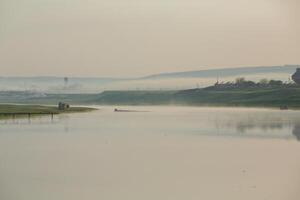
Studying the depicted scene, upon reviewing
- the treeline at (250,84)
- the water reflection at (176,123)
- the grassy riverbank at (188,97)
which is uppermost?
the treeline at (250,84)

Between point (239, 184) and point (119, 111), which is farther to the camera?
point (119, 111)

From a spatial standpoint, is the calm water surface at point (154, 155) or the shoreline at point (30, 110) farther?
the shoreline at point (30, 110)

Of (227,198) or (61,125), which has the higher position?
(61,125)

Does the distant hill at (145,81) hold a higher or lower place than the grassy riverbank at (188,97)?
higher

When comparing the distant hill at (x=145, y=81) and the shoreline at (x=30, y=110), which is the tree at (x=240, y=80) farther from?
the shoreline at (x=30, y=110)

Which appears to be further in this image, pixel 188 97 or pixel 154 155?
pixel 188 97

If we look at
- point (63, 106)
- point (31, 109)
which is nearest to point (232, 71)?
point (63, 106)

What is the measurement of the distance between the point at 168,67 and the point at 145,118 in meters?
0.24

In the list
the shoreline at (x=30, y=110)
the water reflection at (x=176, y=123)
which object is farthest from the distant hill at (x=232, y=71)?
the shoreline at (x=30, y=110)

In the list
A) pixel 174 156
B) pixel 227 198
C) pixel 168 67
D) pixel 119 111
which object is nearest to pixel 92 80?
pixel 119 111

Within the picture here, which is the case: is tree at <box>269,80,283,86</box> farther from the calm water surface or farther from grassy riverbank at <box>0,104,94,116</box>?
grassy riverbank at <box>0,104,94,116</box>

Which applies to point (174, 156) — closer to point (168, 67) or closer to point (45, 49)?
point (168, 67)

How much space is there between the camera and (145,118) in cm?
225

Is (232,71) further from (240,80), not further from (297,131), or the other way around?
(297,131)
